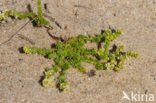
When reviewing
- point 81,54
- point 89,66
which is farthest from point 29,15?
point 89,66

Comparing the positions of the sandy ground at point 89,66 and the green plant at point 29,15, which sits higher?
the green plant at point 29,15

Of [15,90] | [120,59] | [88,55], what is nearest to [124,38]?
[120,59]

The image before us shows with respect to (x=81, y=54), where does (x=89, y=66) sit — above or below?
below

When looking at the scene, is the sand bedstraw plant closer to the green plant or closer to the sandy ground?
the sandy ground

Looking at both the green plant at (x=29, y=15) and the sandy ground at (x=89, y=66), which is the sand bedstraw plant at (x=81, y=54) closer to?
the sandy ground at (x=89, y=66)

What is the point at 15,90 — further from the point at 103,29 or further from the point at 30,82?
the point at 103,29

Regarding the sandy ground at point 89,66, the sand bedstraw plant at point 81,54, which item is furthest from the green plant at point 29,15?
the sand bedstraw plant at point 81,54

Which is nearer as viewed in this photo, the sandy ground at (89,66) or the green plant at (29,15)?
the sandy ground at (89,66)

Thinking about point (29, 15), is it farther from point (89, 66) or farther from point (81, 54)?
point (89, 66)
